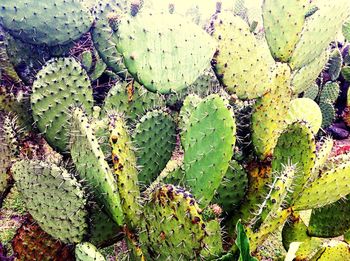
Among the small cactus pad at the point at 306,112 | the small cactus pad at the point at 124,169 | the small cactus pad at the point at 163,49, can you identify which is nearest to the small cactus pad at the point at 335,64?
the small cactus pad at the point at 306,112

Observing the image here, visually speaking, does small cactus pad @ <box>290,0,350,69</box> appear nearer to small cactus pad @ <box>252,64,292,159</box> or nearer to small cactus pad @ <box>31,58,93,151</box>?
small cactus pad @ <box>252,64,292,159</box>

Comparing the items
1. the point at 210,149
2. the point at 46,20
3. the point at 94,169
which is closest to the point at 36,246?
the point at 94,169

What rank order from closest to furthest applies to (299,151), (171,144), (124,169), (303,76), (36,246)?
(124,169) → (299,151) → (36,246) → (171,144) → (303,76)

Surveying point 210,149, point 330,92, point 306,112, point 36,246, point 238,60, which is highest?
point 238,60

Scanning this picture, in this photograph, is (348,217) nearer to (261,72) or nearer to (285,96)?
(285,96)

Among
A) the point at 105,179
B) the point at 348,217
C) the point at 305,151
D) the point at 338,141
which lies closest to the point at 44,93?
the point at 105,179

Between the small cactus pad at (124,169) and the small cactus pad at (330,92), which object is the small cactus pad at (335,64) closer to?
the small cactus pad at (330,92)

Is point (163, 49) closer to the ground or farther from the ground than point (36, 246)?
farther from the ground

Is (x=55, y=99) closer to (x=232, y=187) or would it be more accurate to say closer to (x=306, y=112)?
(x=232, y=187)
